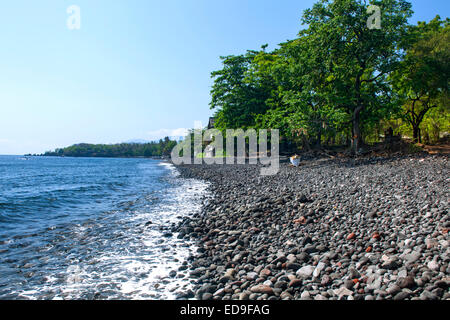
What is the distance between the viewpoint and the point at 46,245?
7.77m

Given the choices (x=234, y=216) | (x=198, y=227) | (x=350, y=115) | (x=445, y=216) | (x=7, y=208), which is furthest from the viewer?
(x=350, y=115)

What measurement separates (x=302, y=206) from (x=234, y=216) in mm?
2251

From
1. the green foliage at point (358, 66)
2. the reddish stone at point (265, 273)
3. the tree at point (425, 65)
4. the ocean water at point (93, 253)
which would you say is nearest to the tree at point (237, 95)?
the green foliage at point (358, 66)

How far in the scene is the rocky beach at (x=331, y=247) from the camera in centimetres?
402

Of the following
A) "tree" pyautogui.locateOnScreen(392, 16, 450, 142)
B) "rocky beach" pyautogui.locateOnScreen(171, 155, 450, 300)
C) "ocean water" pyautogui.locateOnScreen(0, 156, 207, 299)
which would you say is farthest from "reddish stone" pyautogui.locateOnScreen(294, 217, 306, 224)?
"tree" pyautogui.locateOnScreen(392, 16, 450, 142)

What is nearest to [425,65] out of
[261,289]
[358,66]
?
[358,66]

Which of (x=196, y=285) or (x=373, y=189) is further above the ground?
(x=373, y=189)

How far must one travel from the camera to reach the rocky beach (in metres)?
4.02

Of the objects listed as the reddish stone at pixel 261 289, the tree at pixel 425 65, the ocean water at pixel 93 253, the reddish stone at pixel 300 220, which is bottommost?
the ocean water at pixel 93 253

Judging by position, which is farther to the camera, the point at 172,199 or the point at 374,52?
the point at 374,52

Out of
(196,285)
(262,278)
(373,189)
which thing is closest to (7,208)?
(196,285)

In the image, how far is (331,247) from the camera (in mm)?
5660

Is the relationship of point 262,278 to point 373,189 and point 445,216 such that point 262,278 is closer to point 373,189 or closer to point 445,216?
point 445,216

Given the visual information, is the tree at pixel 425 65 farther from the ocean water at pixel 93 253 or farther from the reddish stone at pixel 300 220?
the ocean water at pixel 93 253
